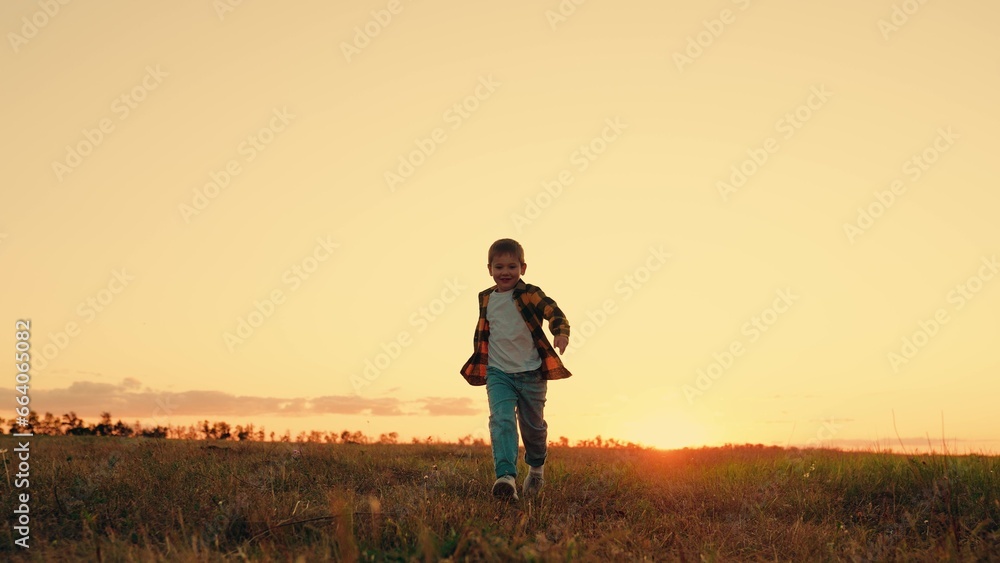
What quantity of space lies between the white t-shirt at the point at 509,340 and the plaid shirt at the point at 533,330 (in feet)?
0.18

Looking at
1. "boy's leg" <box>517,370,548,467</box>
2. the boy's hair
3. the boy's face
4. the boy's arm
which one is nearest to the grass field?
"boy's leg" <box>517,370,548,467</box>

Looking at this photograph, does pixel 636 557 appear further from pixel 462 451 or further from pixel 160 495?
pixel 462 451

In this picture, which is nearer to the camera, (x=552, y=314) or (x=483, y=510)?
(x=483, y=510)

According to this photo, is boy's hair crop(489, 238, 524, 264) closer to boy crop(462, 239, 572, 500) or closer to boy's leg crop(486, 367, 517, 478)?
boy crop(462, 239, 572, 500)

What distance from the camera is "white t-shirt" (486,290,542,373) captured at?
709cm

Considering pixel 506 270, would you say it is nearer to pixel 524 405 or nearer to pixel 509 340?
pixel 509 340

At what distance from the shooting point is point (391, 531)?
451 centimetres

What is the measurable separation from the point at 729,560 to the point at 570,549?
1.45 metres

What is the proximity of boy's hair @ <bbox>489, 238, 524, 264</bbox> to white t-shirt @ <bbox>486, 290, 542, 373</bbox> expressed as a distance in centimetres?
36

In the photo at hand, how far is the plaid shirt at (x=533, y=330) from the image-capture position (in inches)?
278

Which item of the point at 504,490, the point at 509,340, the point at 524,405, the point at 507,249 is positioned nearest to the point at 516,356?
the point at 509,340

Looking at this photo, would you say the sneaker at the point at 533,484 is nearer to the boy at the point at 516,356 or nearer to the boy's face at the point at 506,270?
the boy at the point at 516,356

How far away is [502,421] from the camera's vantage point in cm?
689

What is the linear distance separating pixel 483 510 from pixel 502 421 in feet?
4.95
